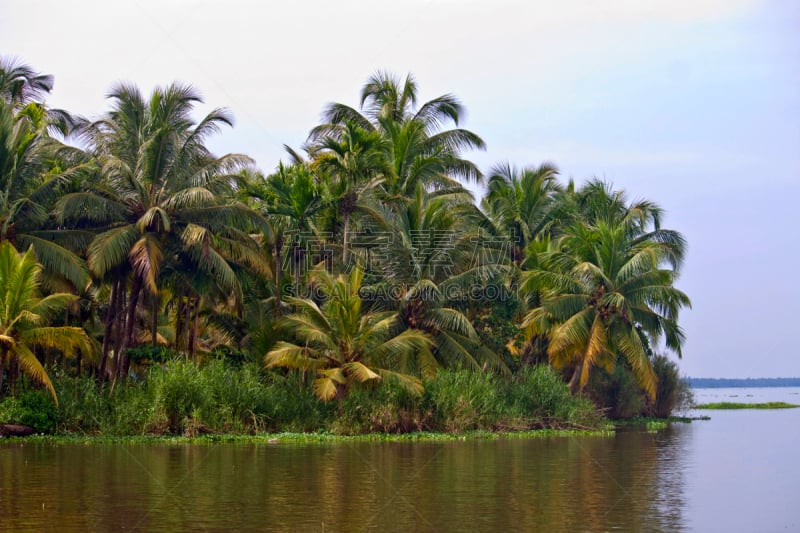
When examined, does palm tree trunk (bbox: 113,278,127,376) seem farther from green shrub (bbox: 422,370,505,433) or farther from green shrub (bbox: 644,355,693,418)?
green shrub (bbox: 644,355,693,418)

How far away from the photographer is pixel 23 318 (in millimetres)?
26281

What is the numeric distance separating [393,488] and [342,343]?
13.4 metres

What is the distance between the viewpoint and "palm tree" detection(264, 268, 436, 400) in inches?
1168

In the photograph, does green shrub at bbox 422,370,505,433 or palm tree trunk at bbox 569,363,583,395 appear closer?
green shrub at bbox 422,370,505,433

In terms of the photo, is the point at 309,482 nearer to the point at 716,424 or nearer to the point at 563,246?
the point at 563,246

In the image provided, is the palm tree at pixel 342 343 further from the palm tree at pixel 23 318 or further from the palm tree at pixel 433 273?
the palm tree at pixel 23 318

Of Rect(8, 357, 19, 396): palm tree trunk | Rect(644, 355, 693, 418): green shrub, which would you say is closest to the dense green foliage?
Rect(8, 357, 19, 396): palm tree trunk

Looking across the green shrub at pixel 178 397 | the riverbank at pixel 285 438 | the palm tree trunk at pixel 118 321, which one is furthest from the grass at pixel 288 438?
the palm tree trunk at pixel 118 321

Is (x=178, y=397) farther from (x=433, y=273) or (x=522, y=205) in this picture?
(x=522, y=205)

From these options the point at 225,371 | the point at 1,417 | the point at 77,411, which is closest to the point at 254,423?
the point at 225,371

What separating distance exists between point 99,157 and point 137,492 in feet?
60.2

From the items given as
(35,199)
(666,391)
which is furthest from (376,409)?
(666,391)

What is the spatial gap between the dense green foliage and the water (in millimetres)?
3058

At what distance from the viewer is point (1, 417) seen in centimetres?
2631
